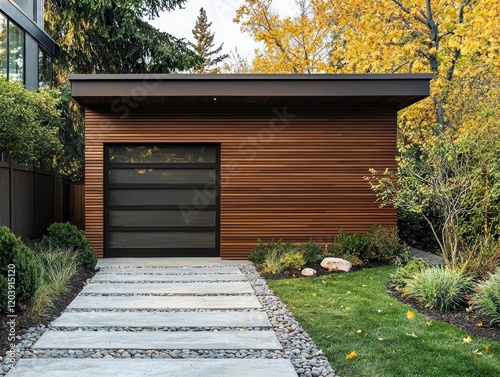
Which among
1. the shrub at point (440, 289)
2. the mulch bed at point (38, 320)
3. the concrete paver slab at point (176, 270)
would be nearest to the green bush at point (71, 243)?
the concrete paver slab at point (176, 270)

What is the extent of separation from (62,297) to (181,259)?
361 cm

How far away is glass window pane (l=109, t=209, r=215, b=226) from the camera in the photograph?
381 inches

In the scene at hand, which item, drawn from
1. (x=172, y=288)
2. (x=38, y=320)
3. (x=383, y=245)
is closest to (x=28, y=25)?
(x=172, y=288)

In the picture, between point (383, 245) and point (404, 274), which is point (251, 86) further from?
point (404, 274)

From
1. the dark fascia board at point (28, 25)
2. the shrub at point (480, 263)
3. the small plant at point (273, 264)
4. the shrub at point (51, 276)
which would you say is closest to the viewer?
the shrub at point (51, 276)

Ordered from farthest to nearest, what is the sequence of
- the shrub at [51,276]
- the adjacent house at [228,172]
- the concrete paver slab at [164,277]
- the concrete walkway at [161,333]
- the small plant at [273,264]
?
the adjacent house at [228,172] < the small plant at [273,264] < the concrete paver slab at [164,277] < the shrub at [51,276] < the concrete walkway at [161,333]

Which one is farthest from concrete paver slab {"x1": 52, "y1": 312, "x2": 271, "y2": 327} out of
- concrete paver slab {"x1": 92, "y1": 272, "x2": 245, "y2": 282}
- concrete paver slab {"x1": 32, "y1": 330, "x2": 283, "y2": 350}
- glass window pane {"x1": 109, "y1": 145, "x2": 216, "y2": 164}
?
glass window pane {"x1": 109, "y1": 145, "x2": 216, "y2": 164}

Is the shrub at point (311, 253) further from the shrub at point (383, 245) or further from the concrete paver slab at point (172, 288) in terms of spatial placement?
the concrete paver slab at point (172, 288)

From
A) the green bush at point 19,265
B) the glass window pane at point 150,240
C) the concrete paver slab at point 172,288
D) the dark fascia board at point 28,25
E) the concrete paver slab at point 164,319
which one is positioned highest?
the dark fascia board at point 28,25

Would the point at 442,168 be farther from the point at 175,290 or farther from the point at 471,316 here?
the point at 175,290

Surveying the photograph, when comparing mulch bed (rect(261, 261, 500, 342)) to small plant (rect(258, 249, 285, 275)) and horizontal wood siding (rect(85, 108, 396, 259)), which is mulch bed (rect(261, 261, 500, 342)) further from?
horizontal wood siding (rect(85, 108, 396, 259))

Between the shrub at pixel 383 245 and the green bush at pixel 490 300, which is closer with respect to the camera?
the green bush at pixel 490 300

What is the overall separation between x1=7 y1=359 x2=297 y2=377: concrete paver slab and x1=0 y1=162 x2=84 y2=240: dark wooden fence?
4.64 metres

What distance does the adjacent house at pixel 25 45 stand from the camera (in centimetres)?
1060
